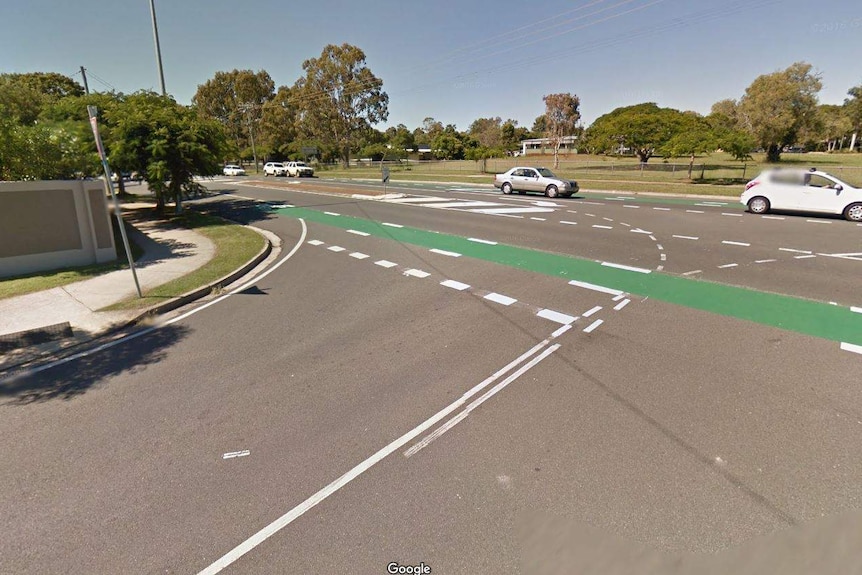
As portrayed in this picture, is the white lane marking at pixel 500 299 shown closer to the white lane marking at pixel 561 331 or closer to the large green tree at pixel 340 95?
the white lane marking at pixel 561 331

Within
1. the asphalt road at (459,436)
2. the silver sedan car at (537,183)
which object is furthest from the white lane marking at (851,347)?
the silver sedan car at (537,183)

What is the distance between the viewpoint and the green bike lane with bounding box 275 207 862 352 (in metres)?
5.25

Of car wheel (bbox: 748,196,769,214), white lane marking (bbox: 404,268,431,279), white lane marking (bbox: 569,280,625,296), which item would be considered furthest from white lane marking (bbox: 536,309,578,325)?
car wheel (bbox: 748,196,769,214)

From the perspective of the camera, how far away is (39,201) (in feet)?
28.5

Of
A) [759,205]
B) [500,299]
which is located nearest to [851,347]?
[500,299]

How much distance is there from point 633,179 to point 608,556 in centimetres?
3315

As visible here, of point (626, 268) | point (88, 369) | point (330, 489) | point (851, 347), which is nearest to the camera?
point (330, 489)

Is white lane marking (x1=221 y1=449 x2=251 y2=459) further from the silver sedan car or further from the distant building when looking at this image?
the distant building

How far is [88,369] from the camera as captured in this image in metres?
4.72

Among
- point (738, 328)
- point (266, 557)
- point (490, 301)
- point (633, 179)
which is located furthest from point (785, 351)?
point (633, 179)

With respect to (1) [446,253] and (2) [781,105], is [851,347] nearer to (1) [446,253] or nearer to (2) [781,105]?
(1) [446,253]

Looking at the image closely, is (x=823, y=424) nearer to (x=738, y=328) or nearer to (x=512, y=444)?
(x=738, y=328)

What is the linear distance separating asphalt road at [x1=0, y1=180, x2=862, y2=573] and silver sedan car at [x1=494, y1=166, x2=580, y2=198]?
1502 centimetres

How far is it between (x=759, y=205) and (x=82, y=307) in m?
19.4
